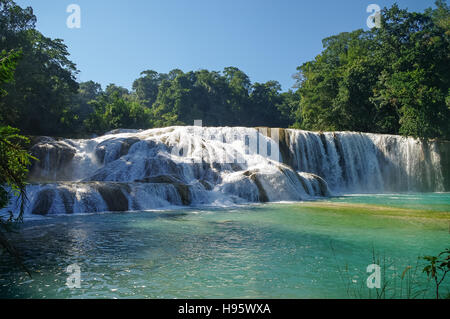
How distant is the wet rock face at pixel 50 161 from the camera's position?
18344 millimetres

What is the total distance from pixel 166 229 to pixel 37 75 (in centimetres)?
2050

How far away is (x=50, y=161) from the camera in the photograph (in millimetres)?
18594

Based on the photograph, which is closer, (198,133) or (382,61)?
(198,133)

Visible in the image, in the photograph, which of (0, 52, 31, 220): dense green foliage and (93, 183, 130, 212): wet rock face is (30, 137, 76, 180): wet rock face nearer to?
(93, 183, 130, 212): wet rock face

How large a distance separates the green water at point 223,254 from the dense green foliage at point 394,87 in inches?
791

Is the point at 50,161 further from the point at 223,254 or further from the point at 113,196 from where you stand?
the point at 223,254

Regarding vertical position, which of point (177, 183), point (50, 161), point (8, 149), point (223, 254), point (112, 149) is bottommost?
point (223, 254)

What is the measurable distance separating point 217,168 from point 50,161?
883cm

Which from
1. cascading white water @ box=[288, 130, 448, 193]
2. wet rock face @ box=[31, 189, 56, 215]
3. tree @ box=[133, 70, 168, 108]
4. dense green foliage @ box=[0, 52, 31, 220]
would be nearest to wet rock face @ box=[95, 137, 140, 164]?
wet rock face @ box=[31, 189, 56, 215]

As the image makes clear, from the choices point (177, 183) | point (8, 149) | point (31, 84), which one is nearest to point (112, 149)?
point (177, 183)

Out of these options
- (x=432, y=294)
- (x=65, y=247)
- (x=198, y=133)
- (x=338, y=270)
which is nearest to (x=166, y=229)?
(x=65, y=247)

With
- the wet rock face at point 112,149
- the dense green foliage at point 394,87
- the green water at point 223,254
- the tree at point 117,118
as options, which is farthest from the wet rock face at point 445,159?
the tree at point 117,118
